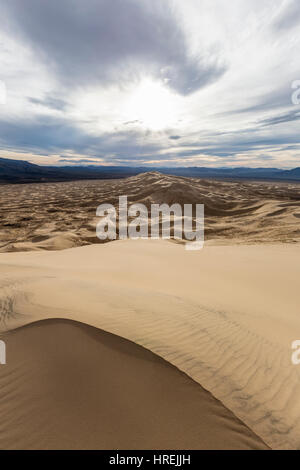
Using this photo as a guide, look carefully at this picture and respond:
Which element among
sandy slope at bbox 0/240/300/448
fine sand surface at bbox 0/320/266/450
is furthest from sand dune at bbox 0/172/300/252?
fine sand surface at bbox 0/320/266/450

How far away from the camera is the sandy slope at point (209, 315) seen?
5.78 ft

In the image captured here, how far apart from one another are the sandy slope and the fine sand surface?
143 millimetres

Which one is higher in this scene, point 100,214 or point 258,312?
point 100,214

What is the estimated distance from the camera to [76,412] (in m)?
1.58

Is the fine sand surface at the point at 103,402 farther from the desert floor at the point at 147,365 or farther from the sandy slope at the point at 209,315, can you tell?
the sandy slope at the point at 209,315

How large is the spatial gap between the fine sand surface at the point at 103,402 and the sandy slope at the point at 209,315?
0.14 meters

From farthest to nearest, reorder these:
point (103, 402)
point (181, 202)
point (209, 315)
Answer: point (181, 202) < point (209, 315) < point (103, 402)

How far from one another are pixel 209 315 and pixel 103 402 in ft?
5.81

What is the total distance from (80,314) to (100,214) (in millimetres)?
13198

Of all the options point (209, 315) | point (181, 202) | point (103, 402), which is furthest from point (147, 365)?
point (181, 202)

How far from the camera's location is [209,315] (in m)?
2.94

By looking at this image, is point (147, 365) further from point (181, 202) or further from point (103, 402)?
point (181, 202)

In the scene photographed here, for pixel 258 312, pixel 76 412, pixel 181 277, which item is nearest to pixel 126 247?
pixel 181 277

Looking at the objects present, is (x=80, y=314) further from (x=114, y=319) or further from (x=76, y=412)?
(x=76, y=412)
